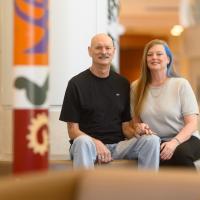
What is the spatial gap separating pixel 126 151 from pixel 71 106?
444mm

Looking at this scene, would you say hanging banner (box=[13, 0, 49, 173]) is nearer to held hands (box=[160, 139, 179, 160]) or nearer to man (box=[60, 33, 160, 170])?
man (box=[60, 33, 160, 170])

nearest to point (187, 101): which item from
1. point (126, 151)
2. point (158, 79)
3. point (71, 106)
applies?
point (158, 79)

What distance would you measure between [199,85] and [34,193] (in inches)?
362

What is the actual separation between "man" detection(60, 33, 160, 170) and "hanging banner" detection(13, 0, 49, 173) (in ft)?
3.21

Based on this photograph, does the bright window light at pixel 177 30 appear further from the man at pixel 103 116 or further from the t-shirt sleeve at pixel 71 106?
the t-shirt sleeve at pixel 71 106

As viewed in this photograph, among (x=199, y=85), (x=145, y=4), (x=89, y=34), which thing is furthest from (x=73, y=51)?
(x=199, y=85)

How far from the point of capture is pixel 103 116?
3.62 metres

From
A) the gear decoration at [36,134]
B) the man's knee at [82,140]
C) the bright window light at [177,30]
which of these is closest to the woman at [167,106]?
the man's knee at [82,140]

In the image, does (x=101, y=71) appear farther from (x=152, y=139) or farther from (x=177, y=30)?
(x=177, y=30)

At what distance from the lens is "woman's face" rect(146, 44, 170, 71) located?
12.3ft

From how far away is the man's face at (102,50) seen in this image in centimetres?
367

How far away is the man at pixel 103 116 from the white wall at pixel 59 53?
834 millimetres

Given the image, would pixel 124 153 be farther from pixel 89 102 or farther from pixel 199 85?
pixel 199 85

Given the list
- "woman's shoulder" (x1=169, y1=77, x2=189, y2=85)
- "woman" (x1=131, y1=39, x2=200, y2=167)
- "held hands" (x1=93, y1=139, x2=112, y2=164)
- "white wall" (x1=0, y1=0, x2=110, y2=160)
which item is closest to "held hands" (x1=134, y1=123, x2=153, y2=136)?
"woman" (x1=131, y1=39, x2=200, y2=167)
